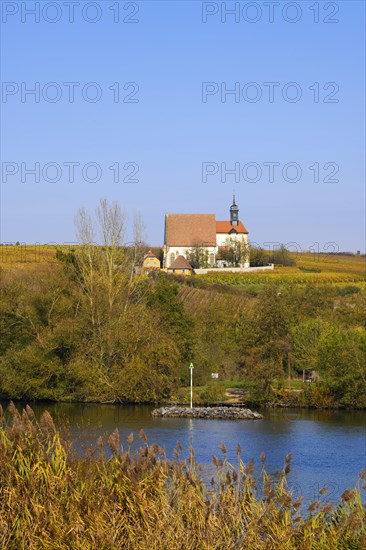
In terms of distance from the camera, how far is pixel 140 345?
132 ft

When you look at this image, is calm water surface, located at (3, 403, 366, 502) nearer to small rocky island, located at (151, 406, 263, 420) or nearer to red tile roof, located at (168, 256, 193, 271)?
small rocky island, located at (151, 406, 263, 420)

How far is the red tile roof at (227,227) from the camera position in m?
110

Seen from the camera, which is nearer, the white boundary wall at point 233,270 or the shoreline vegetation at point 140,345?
the shoreline vegetation at point 140,345

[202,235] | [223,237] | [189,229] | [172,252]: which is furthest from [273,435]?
[223,237]

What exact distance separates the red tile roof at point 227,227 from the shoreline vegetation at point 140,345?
63.0m

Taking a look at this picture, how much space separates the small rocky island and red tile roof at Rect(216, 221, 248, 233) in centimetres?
7583

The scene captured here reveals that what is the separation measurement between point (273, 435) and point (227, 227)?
8201cm

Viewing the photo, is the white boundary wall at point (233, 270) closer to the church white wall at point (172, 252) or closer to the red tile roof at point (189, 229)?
the church white wall at point (172, 252)

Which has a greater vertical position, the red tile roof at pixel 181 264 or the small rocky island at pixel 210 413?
the red tile roof at pixel 181 264

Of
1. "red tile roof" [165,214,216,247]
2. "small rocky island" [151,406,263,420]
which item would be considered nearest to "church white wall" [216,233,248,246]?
"red tile roof" [165,214,216,247]

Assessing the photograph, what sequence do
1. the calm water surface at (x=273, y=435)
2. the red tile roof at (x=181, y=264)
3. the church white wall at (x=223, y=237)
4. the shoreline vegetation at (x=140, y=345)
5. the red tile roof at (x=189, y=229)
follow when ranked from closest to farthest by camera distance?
the calm water surface at (x=273, y=435), the shoreline vegetation at (x=140, y=345), the red tile roof at (x=181, y=264), the red tile roof at (x=189, y=229), the church white wall at (x=223, y=237)

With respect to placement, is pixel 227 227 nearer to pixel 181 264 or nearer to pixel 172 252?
pixel 172 252

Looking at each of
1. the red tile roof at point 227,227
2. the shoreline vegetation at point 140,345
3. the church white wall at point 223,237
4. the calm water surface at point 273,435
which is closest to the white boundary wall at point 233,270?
the church white wall at point 223,237

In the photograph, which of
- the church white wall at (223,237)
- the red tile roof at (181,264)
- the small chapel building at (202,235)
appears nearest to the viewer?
the red tile roof at (181,264)
